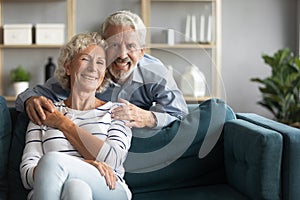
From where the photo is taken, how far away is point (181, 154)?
2498mm

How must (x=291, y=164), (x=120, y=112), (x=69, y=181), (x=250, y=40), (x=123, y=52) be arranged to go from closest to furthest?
(x=69, y=181) → (x=291, y=164) → (x=120, y=112) → (x=123, y=52) → (x=250, y=40)

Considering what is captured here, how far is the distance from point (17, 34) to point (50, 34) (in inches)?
12.3

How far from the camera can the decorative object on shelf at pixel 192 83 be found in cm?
469

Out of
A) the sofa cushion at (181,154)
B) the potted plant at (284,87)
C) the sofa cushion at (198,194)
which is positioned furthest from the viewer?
the potted plant at (284,87)

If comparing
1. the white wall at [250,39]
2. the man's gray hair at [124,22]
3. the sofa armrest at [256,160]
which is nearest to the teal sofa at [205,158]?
the sofa armrest at [256,160]

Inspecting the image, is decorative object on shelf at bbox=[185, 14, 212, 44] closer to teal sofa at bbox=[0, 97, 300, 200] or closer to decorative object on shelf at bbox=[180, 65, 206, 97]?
decorative object on shelf at bbox=[180, 65, 206, 97]

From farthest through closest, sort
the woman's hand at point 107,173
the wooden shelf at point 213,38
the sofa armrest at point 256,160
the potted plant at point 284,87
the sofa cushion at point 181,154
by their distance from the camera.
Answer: the wooden shelf at point 213,38 < the potted plant at point 284,87 < the sofa cushion at point 181,154 < the sofa armrest at point 256,160 < the woman's hand at point 107,173

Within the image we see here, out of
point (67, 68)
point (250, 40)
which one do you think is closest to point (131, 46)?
point (67, 68)

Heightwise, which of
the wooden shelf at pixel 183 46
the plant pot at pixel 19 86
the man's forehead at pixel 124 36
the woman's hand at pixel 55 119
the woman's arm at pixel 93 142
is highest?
the wooden shelf at pixel 183 46

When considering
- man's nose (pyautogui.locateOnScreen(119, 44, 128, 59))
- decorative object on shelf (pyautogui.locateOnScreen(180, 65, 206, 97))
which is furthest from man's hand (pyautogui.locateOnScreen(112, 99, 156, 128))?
decorative object on shelf (pyautogui.locateOnScreen(180, 65, 206, 97))

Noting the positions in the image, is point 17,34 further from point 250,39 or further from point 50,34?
point 250,39

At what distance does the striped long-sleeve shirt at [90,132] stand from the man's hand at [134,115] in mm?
34

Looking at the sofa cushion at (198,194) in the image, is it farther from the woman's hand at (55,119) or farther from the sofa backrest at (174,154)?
the woman's hand at (55,119)

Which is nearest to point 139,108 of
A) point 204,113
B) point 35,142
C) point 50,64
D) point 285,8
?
point 204,113
